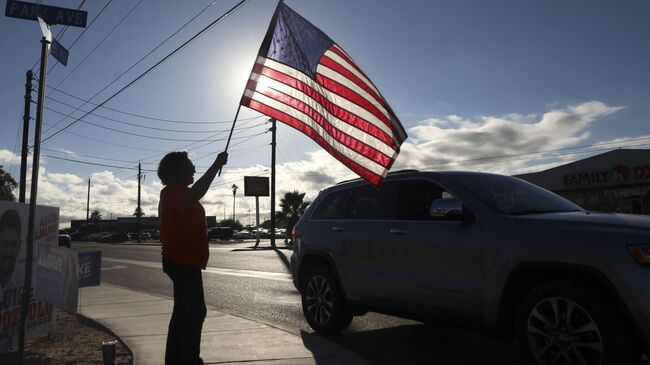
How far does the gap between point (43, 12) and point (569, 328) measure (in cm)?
576

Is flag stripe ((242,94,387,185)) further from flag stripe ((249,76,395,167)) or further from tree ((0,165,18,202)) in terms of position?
tree ((0,165,18,202))

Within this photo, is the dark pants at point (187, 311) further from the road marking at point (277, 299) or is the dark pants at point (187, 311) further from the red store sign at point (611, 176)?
the red store sign at point (611, 176)

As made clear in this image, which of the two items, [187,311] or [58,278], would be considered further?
[58,278]

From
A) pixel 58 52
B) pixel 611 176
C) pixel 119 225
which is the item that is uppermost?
pixel 119 225

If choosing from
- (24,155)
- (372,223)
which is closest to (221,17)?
(372,223)

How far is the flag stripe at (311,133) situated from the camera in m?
5.07

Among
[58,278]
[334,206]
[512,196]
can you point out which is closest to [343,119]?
[334,206]

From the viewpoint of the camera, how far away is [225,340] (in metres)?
5.73

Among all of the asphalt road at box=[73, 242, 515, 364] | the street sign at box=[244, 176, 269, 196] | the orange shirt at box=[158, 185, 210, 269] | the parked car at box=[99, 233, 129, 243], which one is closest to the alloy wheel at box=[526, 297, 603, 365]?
the asphalt road at box=[73, 242, 515, 364]

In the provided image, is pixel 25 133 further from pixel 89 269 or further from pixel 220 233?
pixel 220 233

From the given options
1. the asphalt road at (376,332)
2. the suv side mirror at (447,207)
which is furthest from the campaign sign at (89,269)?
the suv side mirror at (447,207)

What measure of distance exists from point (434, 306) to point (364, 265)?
1.06 metres

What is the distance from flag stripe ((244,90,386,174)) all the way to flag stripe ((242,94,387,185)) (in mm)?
15

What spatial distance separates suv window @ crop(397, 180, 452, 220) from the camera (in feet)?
17.6
